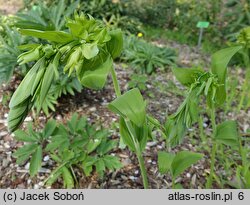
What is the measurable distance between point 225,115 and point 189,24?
5.85ft

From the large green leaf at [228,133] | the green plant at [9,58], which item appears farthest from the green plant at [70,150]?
the large green leaf at [228,133]

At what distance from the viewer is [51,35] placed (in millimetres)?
769

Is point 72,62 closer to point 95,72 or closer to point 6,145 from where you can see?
point 95,72

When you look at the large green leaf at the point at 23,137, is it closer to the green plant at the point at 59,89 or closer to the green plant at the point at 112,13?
the green plant at the point at 59,89

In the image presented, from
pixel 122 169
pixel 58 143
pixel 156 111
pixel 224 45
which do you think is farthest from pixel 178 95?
pixel 224 45

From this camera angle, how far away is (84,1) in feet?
11.9

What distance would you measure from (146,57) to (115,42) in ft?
5.92

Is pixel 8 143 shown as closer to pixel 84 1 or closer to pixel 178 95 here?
pixel 178 95

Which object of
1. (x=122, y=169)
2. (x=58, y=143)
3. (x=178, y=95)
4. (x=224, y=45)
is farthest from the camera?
(x=224, y=45)

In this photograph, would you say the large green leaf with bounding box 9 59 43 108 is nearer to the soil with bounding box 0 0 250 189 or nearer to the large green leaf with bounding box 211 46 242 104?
the large green leaf with bounding box 211 46 242 104

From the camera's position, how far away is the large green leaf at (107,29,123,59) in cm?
88

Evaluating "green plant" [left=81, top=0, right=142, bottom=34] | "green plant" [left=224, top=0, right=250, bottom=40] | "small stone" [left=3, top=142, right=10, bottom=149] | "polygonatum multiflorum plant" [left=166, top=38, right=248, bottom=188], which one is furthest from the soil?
"green plant" [left=224, top=0, right=250, bottom=40]

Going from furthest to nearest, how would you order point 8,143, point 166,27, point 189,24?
point 166,27 → point 189,24 → point 8,143

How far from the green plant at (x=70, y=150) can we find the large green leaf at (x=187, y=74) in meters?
0.58
